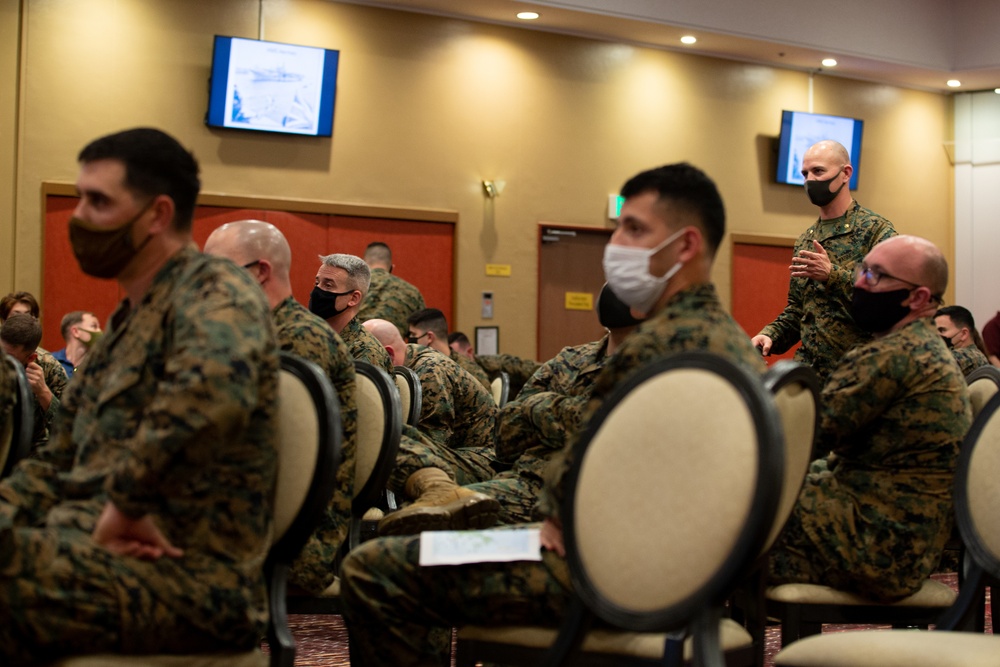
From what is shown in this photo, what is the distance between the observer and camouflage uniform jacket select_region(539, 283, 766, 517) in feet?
6.20

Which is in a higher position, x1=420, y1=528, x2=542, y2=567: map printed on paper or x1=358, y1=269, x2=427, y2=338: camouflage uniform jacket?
x1=358, y1=269, x2=427, y2=338: camouflage uniform jacket

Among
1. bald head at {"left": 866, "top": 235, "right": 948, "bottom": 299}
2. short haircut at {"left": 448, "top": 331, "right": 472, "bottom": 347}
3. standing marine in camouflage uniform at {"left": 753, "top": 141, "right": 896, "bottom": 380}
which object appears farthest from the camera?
short haircut at {"left": 448, "top": 331, "right": 472, "bottom": 347}

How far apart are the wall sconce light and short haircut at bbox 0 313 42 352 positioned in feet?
18.4

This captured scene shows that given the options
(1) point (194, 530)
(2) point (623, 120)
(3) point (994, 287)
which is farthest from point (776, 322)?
(3) point (994, 287)

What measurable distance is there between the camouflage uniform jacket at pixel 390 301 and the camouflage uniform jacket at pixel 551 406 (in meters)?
3.82

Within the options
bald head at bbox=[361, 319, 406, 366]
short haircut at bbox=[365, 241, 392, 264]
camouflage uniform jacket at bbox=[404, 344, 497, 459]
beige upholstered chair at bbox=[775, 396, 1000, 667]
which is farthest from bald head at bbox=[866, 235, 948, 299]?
short haircut at bbox=[365, 241, 392, 264]

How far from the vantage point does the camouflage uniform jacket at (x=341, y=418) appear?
2566 mm

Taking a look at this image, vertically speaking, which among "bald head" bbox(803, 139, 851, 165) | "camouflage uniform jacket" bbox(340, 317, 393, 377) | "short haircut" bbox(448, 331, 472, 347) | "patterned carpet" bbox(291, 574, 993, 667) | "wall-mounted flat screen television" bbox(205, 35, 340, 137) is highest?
"wall-mounted flat screen television" bbox(205, 35, 340, 137)

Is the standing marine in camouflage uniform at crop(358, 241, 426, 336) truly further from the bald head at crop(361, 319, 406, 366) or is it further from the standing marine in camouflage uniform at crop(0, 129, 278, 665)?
the standing marine in camouflage uniform at crop(0, 129, 278, 665)

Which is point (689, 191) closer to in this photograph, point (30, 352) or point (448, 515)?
point (448, 515)

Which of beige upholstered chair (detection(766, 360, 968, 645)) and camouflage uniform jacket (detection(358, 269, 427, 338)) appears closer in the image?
beige upholstered chair (detection(766, 360, 968, 645))

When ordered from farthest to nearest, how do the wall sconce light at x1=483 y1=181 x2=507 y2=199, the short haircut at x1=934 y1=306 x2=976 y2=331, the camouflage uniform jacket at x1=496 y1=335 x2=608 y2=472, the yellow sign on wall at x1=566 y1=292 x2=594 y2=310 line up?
the yellow sign on wall at x1=566 y1=292 x2=594 y2=310 < the wall sconce light at x1=483 y1=181 x2=507 y2=199 < the short haircut at x1=934 y1=306 x2=976 y2=331 < the camouflage uniform jacket at x1=496 y1=335 x2=608 y2=472

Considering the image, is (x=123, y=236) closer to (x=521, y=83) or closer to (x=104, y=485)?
(x=104, y=485)

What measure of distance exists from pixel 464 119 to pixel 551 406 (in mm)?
6550
